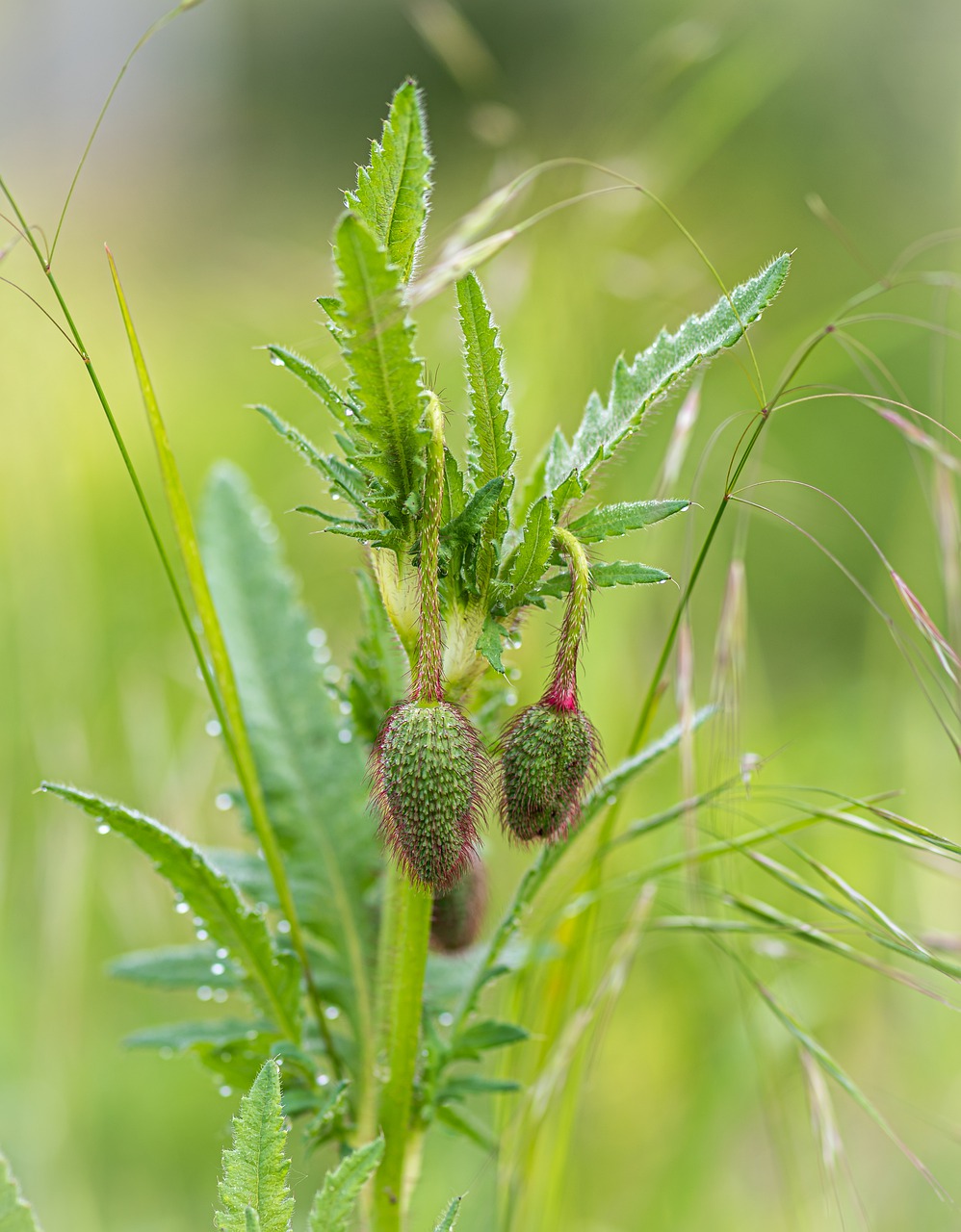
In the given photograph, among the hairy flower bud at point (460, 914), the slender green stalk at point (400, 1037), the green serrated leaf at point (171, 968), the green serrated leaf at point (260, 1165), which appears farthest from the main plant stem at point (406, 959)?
the green serrated leaf at point (171, 968)

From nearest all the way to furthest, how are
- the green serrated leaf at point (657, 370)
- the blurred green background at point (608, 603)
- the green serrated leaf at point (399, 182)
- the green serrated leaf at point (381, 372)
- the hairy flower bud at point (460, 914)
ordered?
the green serrated leaf at point (381, 372) < the green serrated leaf at point (399, 182) < the green serrated leaf at point (657, 370) < the hairy flower bud at point (460, 914) < the blurred green background at point (608, 603)

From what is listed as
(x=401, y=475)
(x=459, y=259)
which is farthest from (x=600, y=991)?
(x=459, y=259)

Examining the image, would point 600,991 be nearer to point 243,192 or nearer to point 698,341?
point 698,341

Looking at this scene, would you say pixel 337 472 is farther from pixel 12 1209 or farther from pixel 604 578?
pixel 12 1209

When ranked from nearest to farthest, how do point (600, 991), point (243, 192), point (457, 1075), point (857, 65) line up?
→ point (457, 1075) < point (600, 991) < point (857, 65) < point (243, 192)

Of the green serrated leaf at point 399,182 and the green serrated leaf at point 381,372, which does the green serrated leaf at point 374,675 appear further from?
the green serrated leaf at point 399,182

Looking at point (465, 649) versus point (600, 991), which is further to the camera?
point (600, 991)

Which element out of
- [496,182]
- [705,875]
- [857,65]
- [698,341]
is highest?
[857,65]
